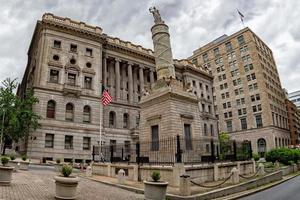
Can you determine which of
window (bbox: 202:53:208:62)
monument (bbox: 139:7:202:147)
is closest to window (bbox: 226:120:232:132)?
window (bbox: 202:53:208:62)

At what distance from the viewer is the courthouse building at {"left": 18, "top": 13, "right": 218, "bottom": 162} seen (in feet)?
122

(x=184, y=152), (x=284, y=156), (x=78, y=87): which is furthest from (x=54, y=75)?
(x=284, y=156)

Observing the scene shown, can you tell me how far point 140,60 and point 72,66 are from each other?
16.6 m

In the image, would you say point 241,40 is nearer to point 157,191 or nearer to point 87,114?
point 87,114

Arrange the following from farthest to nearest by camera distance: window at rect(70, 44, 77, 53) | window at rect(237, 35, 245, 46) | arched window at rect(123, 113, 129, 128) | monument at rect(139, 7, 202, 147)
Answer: window at rect(237, 35, 245, 46)
arched window at rect(123, 113, 129, 128)
window at rect(70, 44, 77, 53)
monument at rect(139, 7, 202, 147)

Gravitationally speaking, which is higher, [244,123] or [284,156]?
[244,123]

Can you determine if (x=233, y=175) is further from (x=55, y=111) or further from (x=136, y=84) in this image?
(x=136, y=84)

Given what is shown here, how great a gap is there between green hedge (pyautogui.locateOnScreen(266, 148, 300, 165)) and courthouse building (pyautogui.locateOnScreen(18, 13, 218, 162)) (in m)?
22.1

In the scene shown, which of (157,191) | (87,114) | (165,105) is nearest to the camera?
(157,191)

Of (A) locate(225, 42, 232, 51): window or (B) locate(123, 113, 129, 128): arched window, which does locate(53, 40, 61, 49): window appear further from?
(A) locate(225, 42, 232, 51): window

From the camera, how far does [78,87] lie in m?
41.0

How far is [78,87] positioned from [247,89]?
177 ft

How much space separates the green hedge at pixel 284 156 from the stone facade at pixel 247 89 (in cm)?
3276

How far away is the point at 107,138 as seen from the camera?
141 ft
